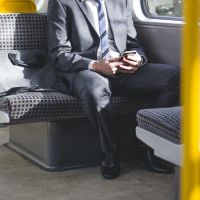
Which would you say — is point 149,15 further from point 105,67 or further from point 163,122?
point 163,122

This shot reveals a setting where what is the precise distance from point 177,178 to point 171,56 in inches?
57.5

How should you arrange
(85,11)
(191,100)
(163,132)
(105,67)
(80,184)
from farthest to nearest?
(85,11), (105,67), (80,184), (163,132), (191,100)

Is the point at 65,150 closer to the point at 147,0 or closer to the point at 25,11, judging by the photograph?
the point at 25,11

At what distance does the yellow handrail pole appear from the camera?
124cm

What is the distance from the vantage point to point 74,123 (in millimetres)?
3520

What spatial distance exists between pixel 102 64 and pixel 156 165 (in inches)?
28.5

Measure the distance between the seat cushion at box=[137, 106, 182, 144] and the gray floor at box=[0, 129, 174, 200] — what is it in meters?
0.69

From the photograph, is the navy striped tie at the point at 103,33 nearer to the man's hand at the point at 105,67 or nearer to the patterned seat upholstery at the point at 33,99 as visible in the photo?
the man's hand at the point at 105,67

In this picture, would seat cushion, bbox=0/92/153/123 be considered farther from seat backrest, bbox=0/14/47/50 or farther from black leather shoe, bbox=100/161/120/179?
seat backrest, bbox=0/14/47/50

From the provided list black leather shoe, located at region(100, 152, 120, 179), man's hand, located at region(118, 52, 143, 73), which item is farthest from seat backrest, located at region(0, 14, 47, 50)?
black leather shoe, located at region(100, 152, 120, 179)

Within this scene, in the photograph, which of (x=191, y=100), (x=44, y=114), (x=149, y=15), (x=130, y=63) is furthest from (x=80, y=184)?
(x=191, y=100)

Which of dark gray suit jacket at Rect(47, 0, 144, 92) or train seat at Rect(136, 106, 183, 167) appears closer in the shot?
train seat at Rect(136, 106, 183, 167)

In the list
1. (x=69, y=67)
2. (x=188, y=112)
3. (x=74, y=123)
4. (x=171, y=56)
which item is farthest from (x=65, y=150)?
(x=188, y=112)

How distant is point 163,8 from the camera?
13.3 ft
